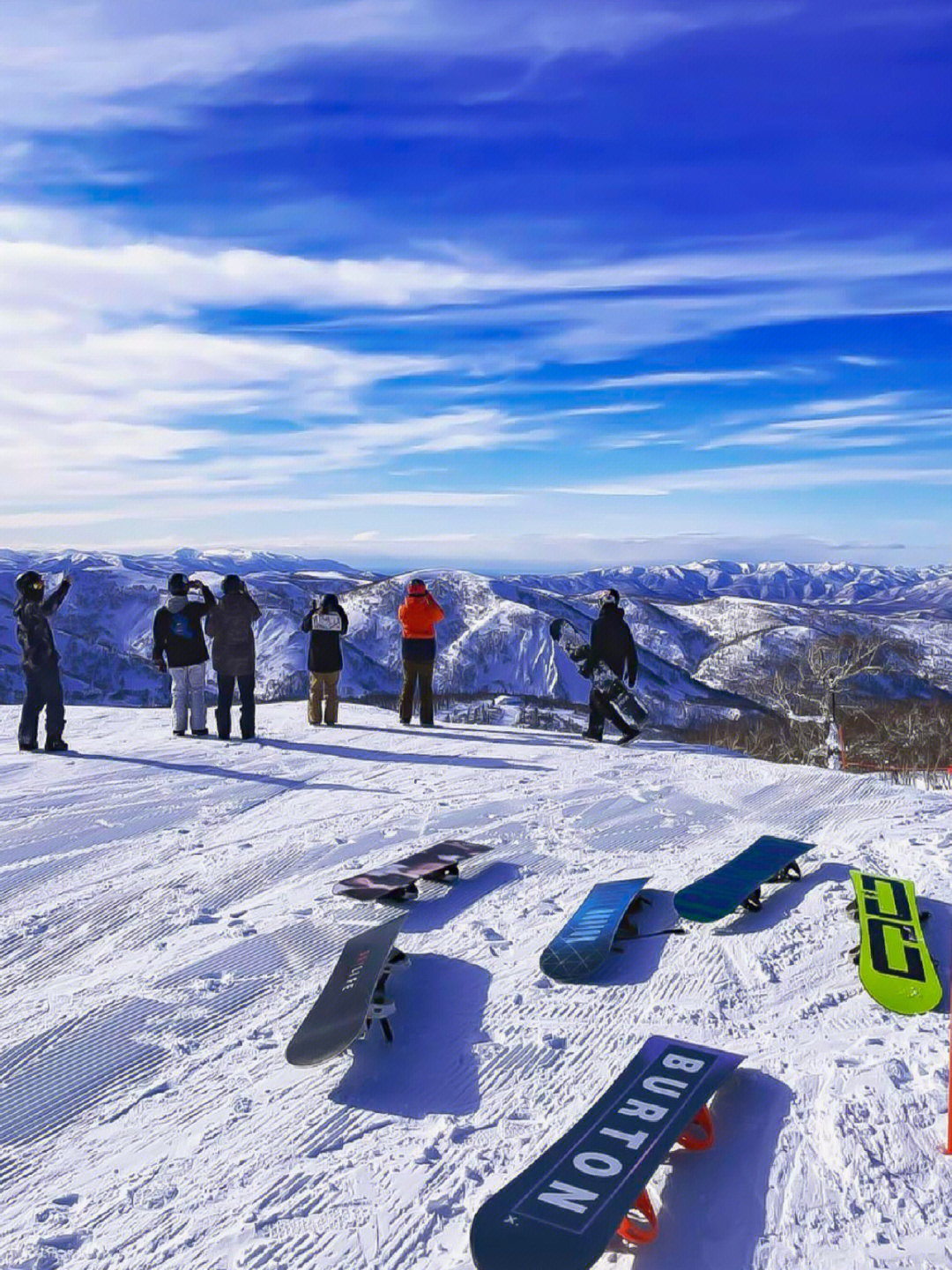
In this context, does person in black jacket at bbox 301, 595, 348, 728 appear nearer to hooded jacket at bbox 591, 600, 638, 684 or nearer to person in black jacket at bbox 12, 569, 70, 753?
person in black jacket at bbox 12, 569, 70, 753

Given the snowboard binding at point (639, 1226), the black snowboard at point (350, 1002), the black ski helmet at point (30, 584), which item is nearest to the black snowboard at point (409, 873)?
the black snowboard at point (350, 1002)

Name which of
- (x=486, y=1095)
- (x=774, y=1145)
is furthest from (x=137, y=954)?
(x=774, y=1145)

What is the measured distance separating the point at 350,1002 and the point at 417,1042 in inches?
15.8

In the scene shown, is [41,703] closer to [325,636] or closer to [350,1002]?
[325,636]

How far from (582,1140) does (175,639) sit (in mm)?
9451

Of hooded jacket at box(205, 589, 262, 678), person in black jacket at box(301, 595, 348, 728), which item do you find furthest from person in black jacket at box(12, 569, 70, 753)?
person in black jacket at box(301, 595, 348, 728)

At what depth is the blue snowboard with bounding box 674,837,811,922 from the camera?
558cm

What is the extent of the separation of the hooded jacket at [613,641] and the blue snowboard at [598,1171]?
827 cm

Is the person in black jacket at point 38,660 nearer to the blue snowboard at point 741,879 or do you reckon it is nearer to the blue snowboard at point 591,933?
the blue snowboard at point 591,933

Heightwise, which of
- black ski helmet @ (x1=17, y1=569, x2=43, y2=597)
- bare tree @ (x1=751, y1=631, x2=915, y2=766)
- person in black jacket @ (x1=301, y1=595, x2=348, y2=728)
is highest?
black ski helmet @ (x1=17, y1=569, x2=43, y2=597)

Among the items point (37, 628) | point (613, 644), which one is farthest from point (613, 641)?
point (37, 628)

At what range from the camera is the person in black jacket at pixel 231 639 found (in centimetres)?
1154

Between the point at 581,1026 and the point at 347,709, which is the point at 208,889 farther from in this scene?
the point at 347,709

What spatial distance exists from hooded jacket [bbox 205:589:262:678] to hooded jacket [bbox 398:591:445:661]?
87.4 inches
